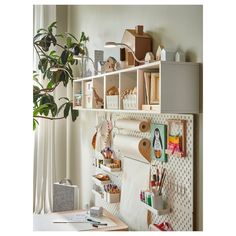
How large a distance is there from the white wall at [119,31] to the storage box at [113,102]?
32cm

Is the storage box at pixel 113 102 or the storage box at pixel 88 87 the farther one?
the storage box at pixel 88 87

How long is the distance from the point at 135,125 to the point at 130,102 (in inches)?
8.1

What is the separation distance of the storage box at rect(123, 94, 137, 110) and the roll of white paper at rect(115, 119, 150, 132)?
0.12 metres

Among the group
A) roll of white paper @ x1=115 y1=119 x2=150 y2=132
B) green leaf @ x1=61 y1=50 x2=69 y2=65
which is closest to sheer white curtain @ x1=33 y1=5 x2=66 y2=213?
green leaf @ x1=61 y1=50 x2=69 y2=65

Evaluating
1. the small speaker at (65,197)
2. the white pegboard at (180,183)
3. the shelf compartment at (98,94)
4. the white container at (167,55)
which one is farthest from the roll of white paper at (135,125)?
the small speaker at (65,197)

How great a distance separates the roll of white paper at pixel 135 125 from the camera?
65.2 inches

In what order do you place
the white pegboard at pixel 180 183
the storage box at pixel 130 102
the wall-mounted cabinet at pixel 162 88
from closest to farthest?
the wall-mounted cabinet at pixel 162 88, the white pegboard at pixel 180 183, the storage box at pixel 130 102

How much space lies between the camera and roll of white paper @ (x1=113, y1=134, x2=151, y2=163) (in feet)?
5.43

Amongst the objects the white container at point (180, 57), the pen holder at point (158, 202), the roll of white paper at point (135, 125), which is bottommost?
the pen holder at point (158, 202)

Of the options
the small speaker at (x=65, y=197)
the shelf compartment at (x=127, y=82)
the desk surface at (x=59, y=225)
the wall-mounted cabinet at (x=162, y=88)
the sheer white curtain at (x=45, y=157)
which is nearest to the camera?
the wall-mounted cabinet at (x=162, y=88)

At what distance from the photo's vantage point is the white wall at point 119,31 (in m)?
1.34

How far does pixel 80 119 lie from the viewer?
8.96 ft

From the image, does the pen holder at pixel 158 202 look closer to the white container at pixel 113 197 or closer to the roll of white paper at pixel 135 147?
the roll of white paper at pixel 135 147

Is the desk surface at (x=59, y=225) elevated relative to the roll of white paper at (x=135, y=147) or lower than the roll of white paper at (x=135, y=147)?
lower
